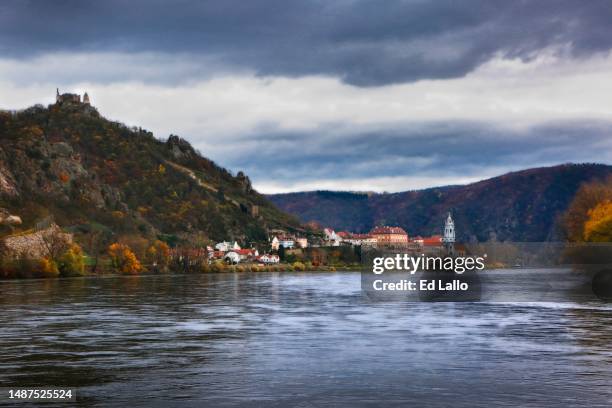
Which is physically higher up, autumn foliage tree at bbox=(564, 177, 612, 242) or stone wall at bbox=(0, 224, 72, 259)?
autumn foliage tree at bbox=(564, 177, 612, 242)

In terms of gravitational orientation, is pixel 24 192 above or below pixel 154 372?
above

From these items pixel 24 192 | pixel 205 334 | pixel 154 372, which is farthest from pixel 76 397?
pixel 24 192

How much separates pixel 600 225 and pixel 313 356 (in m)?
95.7

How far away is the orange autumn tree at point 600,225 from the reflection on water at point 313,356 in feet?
208

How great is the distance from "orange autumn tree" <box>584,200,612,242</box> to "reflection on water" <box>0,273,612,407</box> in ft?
208

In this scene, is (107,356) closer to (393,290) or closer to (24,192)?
(393,290)

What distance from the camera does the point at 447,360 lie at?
31594 mm

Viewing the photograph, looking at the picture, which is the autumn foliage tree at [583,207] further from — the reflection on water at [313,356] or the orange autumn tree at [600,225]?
the reflection on water at [313,356]

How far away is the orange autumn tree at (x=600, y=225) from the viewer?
117m

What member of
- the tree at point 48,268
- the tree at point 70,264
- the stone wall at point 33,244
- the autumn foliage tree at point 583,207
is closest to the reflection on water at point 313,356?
the tree at point 48,268

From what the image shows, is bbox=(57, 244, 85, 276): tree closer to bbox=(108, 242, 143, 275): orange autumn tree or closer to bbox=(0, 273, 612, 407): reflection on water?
bbox=(108, 242, 143, 275): orange autumn tree

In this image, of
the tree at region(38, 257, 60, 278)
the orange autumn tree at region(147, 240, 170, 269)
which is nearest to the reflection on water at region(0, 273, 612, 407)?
the tree at region(38, 257, 60, 278)

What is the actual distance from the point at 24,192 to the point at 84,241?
2661 cm

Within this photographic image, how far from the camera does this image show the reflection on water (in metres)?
24.0
